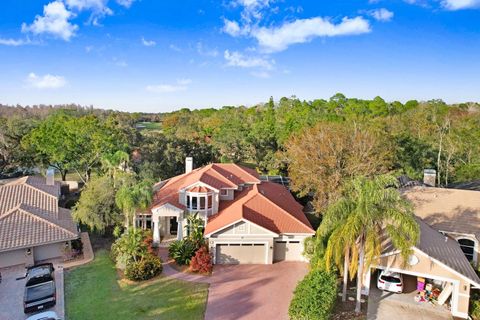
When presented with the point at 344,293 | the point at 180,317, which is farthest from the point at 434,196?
the point at 180,317

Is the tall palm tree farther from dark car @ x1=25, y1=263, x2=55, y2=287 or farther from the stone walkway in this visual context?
dark car @ x1=25, y1=263, x2=55, y2=287

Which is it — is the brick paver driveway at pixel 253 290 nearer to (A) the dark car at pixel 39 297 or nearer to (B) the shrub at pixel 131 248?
(B) the shrub at pixel 131 248

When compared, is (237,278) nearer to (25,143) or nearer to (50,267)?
(50,267)

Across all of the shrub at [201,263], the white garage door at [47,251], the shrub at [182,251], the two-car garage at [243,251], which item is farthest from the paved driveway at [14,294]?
the two-car garage at [243,251]

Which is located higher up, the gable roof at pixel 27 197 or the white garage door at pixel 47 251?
the gable roof at pixel 27 197

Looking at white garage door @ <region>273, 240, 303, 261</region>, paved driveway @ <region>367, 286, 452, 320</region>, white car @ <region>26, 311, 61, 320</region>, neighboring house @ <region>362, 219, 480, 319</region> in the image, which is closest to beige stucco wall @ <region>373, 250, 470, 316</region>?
neighboring house @ <region>362, 219, 480, 319</region>

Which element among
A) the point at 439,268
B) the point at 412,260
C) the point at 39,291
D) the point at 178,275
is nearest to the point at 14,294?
the point at 39,291

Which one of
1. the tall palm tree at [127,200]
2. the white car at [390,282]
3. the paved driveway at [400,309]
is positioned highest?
the tall palm tree at [127,200]
